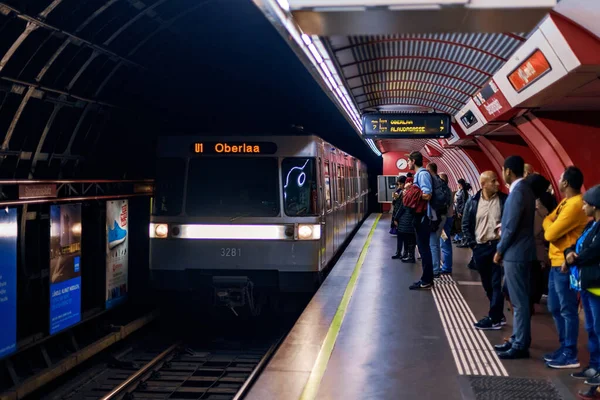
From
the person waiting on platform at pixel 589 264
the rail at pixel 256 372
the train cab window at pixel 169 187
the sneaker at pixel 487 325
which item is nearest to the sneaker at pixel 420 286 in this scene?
the rail at pixel 256 372

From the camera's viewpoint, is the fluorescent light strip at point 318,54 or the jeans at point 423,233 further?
the jeans at point 423,233

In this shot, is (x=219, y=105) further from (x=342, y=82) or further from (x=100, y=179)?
(x=100, y=179)

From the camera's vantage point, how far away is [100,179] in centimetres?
947

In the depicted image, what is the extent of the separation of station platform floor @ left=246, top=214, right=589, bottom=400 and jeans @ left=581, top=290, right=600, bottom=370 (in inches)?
9.6

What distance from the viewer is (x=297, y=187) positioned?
8578mm

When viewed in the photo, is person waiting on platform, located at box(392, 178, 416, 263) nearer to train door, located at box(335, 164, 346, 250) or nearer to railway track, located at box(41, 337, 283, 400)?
train door, located at box(335, 164, 346, 250)

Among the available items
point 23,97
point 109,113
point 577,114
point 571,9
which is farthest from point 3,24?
point 577,114

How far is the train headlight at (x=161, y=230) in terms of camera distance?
8.63m

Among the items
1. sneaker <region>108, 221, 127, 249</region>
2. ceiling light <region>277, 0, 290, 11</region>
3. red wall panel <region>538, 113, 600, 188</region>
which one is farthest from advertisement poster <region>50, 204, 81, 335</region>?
red wall panel <region>538, 113, 600, 188</region>

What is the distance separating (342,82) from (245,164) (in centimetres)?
355

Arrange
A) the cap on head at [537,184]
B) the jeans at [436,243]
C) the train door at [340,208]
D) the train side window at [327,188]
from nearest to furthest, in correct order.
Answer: the cap on head at [537,184]
the train side window at [327,188]
the jeans at [436,243]
the train door at [340,208]

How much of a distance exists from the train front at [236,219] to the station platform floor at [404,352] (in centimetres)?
75

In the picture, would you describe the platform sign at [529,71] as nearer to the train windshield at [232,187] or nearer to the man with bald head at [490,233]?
the man with bald head at [490,233]

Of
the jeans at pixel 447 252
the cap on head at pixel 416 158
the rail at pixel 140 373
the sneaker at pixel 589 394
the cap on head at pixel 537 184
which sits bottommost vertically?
the rail at pixel 140 373
